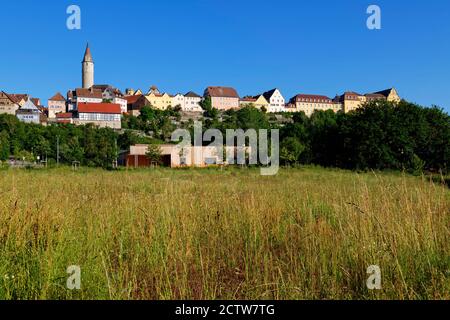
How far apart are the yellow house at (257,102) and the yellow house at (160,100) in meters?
26.5

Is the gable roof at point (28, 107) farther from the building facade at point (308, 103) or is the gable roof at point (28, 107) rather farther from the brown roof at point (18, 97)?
the building facade at point (308, 103)

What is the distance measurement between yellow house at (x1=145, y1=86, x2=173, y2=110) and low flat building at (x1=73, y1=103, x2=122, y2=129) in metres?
→ 23.1

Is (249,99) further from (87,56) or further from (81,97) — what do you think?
(87,56)

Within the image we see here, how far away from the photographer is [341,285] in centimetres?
329

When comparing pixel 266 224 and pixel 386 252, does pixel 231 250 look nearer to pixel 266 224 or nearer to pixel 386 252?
pixel 266 224

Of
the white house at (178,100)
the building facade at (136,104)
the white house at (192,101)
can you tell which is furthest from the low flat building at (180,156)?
the white house at (178,100)

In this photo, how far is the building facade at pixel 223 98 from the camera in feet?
446

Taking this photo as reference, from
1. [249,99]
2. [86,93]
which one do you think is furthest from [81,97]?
[249,99]

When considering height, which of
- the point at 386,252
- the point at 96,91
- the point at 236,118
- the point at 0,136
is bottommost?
the point at 386,252

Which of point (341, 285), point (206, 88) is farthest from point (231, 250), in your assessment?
point (206, 88)

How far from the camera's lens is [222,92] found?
137 m

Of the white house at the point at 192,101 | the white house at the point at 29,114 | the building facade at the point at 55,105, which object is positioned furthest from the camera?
the white house at the point at 192,101

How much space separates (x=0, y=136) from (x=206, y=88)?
8295cm
